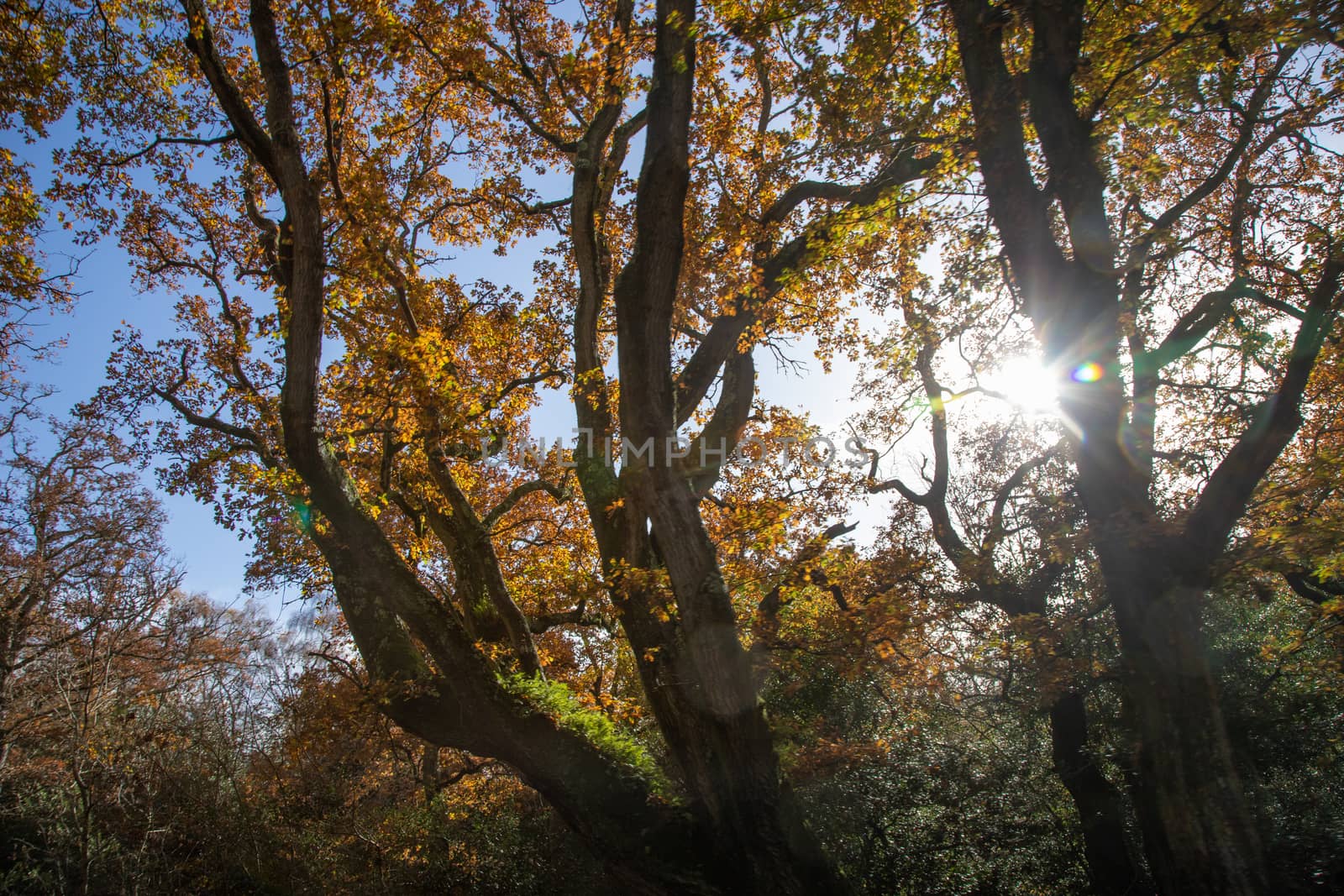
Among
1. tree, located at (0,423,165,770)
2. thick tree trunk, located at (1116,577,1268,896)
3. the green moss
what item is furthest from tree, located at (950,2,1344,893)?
tree, located at (0,423,165,770)

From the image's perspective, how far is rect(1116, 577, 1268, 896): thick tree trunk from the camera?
13.1 ft

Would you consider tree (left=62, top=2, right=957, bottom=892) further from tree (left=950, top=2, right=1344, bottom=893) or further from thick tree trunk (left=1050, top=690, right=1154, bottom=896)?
thick tree trunk (left=1050, top=690, right=1154, bottom=896)

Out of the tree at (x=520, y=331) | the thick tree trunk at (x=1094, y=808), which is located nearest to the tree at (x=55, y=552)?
the tree at (x=520, y=331)

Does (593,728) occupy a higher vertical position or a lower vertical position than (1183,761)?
higher

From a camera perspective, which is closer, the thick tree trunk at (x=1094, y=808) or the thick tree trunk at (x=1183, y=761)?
the thick tree trunk at (x=1183, y=761)

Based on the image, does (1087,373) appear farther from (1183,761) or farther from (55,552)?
(55,552)

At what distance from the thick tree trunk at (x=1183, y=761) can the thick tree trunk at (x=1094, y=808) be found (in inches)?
183

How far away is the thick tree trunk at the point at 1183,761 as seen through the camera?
13.1ft

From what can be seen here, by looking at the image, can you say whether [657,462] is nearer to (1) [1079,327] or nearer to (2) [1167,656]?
(1) [1079,327]

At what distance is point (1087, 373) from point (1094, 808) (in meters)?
6.77

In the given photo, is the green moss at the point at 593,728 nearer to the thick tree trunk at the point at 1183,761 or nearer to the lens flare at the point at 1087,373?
the thick tree trunk at the point at 1183,761

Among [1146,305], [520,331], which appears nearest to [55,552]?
[520,331]

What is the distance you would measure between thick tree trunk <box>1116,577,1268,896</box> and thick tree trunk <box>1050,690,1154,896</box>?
4.66 m

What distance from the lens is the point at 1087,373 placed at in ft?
16.2
